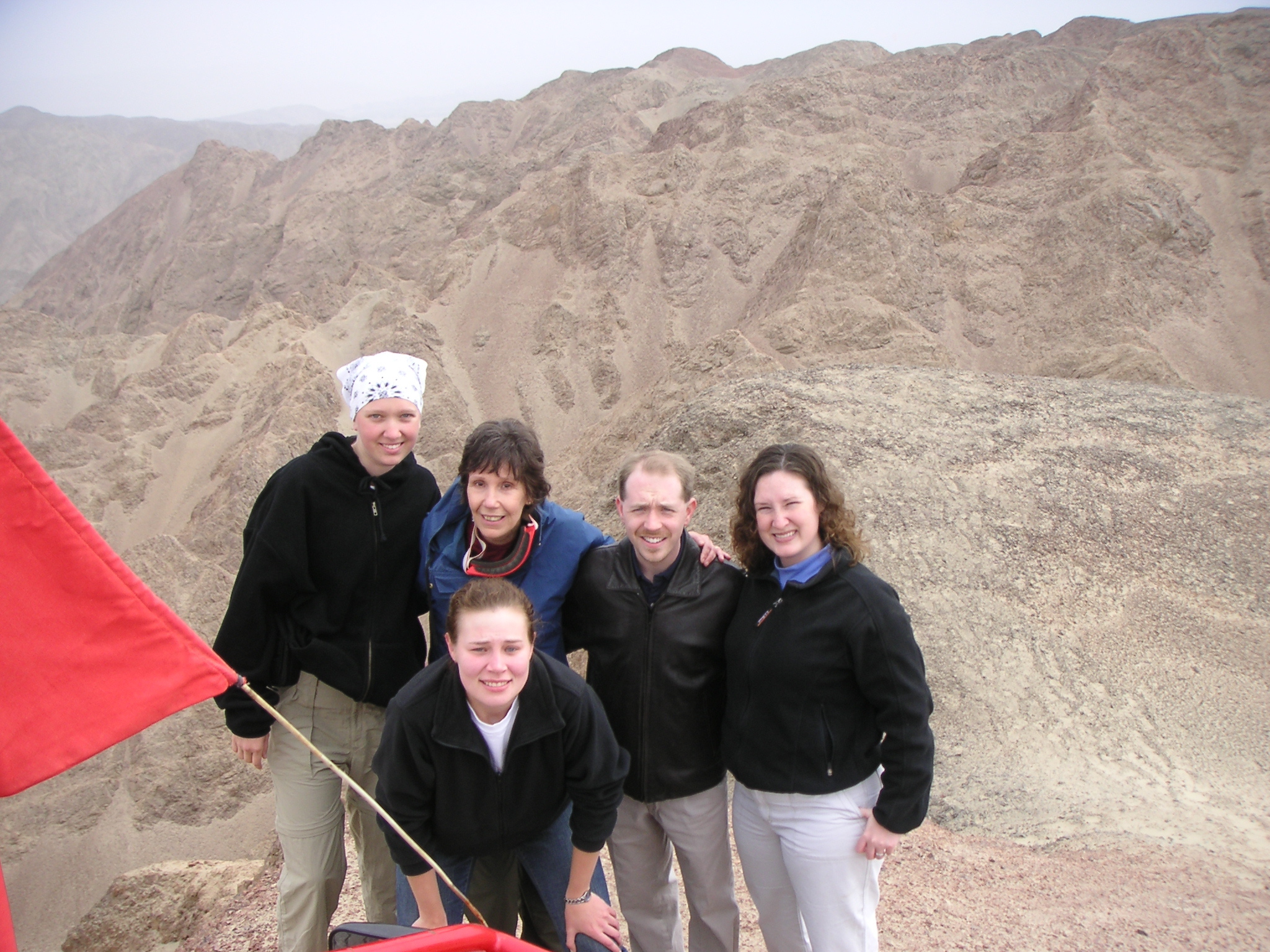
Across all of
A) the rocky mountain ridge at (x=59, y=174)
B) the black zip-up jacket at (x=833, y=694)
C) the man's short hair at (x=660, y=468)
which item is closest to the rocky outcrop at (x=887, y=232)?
the man's short hair at (x=660, y=468)

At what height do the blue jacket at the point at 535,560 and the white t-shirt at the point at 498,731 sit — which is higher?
the blue jacket at the point at 535,560

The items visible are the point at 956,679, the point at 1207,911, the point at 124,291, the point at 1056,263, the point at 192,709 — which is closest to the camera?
the point at 1207,911

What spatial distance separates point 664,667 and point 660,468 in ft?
2.07

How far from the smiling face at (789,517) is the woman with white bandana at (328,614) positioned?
123 centimetres

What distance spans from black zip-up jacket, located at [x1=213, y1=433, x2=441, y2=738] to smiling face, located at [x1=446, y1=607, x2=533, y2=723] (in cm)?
73

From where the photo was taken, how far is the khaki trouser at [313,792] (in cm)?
298

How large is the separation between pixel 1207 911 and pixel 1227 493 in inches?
218

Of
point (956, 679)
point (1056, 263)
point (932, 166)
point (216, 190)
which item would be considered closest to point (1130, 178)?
point (1056, 263)

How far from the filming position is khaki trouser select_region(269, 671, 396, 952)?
298 centimetres

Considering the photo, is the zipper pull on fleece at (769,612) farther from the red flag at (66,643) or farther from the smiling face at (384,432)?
the red flag at (66,643)

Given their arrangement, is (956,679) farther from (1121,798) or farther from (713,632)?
(713,632)

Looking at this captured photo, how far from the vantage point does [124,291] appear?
136 ft

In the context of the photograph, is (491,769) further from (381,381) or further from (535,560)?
(381,381)

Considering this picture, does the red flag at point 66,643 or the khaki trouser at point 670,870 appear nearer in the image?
the red flag at point 66,643
